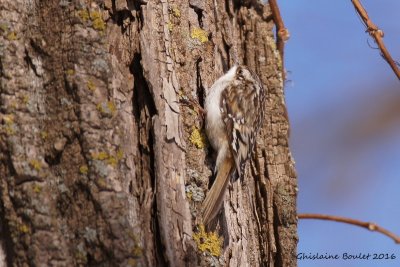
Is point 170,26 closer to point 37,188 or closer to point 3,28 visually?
point 3,28

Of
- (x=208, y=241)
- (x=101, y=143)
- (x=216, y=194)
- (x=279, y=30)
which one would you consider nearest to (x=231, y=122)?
(x=279, y=30)

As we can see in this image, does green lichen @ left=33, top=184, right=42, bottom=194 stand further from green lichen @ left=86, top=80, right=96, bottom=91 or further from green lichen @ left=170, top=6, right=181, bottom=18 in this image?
green lichen @ left=170, top=6, right=181, bottom=18

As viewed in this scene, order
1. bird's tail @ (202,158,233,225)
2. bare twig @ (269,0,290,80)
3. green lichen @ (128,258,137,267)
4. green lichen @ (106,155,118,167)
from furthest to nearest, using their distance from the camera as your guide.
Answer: bare twig @ (269,0,290,80) < bird's tail @ (202,158,233,225) < green lichen @ (106,155,118,167) < green lichen @ (128,258,137,267)

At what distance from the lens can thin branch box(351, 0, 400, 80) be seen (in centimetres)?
291

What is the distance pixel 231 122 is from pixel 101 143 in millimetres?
1276

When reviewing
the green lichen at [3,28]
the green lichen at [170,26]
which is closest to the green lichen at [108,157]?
the green lichen at [3,28]

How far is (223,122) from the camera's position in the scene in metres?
3.13

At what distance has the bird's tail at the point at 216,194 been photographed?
2305 millimetres

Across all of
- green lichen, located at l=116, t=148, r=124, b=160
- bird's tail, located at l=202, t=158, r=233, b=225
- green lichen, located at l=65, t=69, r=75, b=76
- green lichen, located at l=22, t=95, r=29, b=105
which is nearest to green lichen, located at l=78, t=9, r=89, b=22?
green lichen, located at l=65, t=69, r=75, b=76

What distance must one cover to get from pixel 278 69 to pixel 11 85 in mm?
1409

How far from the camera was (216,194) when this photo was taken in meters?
2.42

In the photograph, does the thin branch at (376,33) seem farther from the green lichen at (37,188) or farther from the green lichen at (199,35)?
the green lichen at (37,188)

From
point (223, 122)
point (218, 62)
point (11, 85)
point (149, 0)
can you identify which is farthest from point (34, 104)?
point (223, 122)

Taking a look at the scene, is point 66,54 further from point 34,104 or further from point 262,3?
point 262,3
